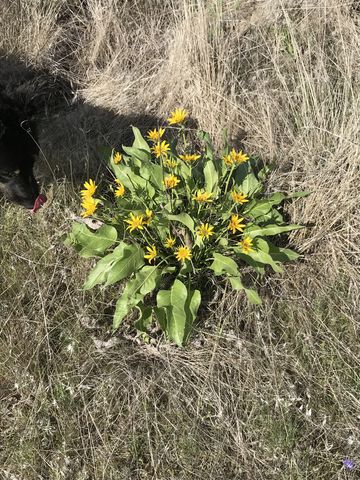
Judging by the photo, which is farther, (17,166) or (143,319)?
(17,166)

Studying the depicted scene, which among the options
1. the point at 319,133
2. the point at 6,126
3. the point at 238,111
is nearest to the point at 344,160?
the point at 319,133

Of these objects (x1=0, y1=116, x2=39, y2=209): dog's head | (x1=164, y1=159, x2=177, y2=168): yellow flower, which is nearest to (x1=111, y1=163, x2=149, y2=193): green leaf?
(x1=164, y1=159, x2=177, y2=168): yellow flower

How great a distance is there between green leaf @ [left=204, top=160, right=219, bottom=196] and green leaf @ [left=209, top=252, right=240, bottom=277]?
1.20 ft

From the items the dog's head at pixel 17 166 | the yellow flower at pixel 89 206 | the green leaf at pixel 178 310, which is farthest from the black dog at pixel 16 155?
the green leaf at pixel 178 310

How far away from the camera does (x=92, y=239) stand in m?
2.48

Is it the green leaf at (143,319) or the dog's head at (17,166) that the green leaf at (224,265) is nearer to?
the green leaf at (143,319)

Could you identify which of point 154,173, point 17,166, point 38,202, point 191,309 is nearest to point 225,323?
point 191,309

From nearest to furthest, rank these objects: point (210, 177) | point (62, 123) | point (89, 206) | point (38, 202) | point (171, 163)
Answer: point (89, 206), point (171, 163), point (210, 177), point (38, 202), point (62, 123)

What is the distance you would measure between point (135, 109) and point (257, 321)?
6.67ft

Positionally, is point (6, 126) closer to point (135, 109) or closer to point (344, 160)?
point (135, 109)

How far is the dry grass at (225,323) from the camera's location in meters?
2.25

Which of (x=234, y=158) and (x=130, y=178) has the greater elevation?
(x=234, y=158)

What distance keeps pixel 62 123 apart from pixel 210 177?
1876mm

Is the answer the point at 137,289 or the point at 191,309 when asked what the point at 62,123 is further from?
the point at 191,309
